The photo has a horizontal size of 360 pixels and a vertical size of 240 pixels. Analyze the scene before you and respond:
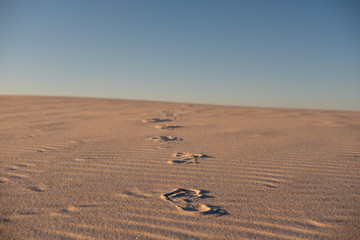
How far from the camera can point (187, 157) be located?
3.28m

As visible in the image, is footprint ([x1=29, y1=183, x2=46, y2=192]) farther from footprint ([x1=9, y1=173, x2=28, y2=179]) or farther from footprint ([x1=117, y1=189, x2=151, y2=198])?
footprint ([x1=117, y1=189, x2=151, y2=198])

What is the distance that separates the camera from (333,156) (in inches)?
129

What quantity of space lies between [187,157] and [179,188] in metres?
1.02

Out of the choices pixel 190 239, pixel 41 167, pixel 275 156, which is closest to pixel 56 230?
pixel 190 239

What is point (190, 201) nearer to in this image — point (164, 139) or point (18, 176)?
point (18, 176)

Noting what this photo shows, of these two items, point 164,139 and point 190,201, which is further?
point 164,139

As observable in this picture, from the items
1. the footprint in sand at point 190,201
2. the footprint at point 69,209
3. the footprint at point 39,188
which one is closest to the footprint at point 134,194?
the footprint in sand at point 190,201

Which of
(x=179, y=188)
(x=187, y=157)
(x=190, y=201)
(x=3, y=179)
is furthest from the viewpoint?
(x=187, y=157)

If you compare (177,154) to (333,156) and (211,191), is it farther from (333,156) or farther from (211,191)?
(333,156)

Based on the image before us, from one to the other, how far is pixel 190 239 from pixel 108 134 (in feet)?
11.6

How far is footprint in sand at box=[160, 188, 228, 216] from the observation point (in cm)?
185

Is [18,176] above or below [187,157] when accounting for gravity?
below

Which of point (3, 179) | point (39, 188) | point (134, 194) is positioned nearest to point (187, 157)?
point (134, 194)

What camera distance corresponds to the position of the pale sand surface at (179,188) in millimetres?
1635
